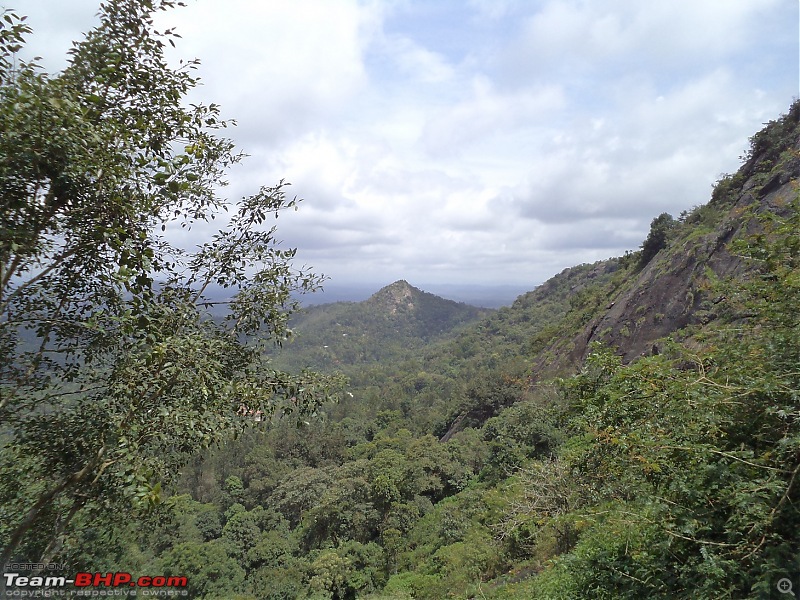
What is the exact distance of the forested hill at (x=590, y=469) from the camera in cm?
404

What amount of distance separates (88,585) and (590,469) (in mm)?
6310

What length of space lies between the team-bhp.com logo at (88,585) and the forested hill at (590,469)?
46 centimetres

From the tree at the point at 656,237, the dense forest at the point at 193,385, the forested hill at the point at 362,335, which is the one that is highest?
the tree at the point at 656,237

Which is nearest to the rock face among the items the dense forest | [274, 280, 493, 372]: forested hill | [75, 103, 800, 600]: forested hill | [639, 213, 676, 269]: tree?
[75, 103, 800, 600]: forested hill

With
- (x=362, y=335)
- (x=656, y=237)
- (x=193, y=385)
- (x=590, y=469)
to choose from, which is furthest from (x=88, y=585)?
(x=362, y=335)

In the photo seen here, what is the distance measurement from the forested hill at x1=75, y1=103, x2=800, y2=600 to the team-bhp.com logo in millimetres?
461

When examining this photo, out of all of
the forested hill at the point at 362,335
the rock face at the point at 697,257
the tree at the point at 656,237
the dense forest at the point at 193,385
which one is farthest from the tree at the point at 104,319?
the forested hill at the point at 362,335

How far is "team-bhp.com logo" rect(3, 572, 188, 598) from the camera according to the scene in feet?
11.6

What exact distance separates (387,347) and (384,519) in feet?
473

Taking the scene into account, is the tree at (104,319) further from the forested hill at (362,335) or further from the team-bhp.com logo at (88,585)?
the forested hill at (362,335)

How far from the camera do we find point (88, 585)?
4090 millimetres

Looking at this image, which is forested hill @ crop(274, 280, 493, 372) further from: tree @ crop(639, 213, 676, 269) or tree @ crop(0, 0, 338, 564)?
tree @ crop(0, 0, 338, 564)

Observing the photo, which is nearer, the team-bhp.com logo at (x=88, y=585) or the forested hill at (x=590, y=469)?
the team-bhp.com logo at (x=88, y=585)

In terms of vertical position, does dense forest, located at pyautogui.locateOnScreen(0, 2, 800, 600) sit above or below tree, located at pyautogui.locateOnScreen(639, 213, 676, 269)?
below
